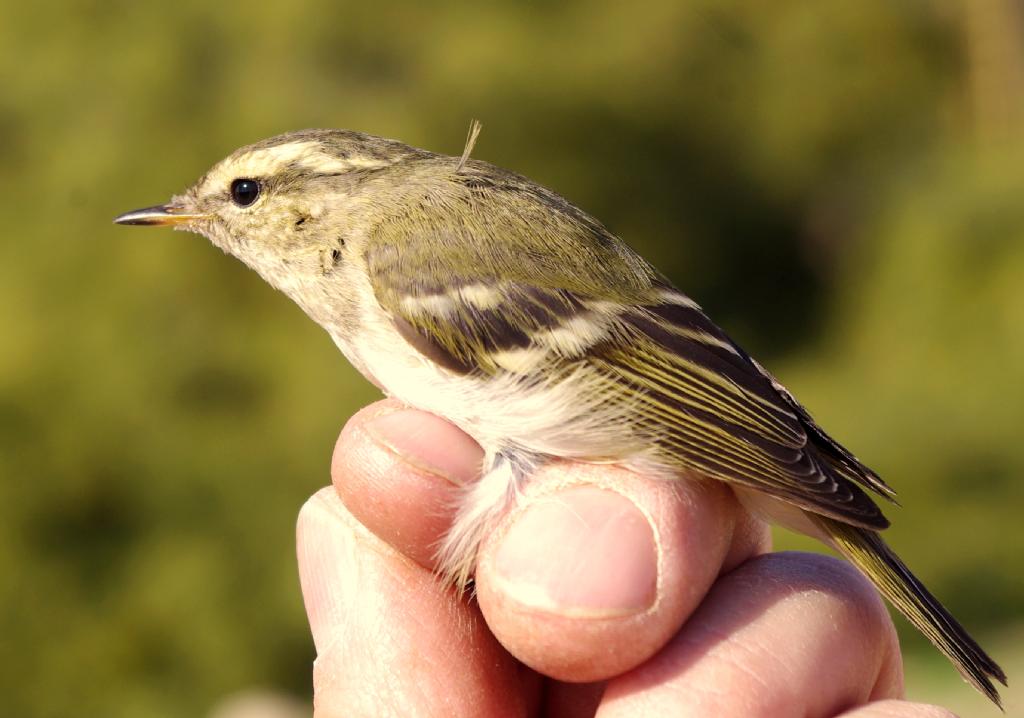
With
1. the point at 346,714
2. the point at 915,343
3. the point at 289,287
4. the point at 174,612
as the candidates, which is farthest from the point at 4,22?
the point at 915,343

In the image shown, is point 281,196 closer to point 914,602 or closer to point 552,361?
point 552,361

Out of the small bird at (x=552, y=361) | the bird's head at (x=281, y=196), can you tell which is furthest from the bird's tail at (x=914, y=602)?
the bird's head at (x=281, y=196)

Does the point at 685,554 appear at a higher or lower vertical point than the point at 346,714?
higher

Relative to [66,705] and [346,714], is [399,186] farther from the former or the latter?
[66,705]

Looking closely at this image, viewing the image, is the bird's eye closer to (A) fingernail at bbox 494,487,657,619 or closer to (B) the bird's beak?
(B) the bird's beak

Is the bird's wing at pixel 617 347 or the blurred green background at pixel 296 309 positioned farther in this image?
the blurred green background at pixel 296 309

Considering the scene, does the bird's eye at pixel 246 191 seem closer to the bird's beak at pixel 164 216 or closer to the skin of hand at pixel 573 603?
the bird's beak at pixel 164 216

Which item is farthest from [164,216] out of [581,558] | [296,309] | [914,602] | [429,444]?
[296,309]
